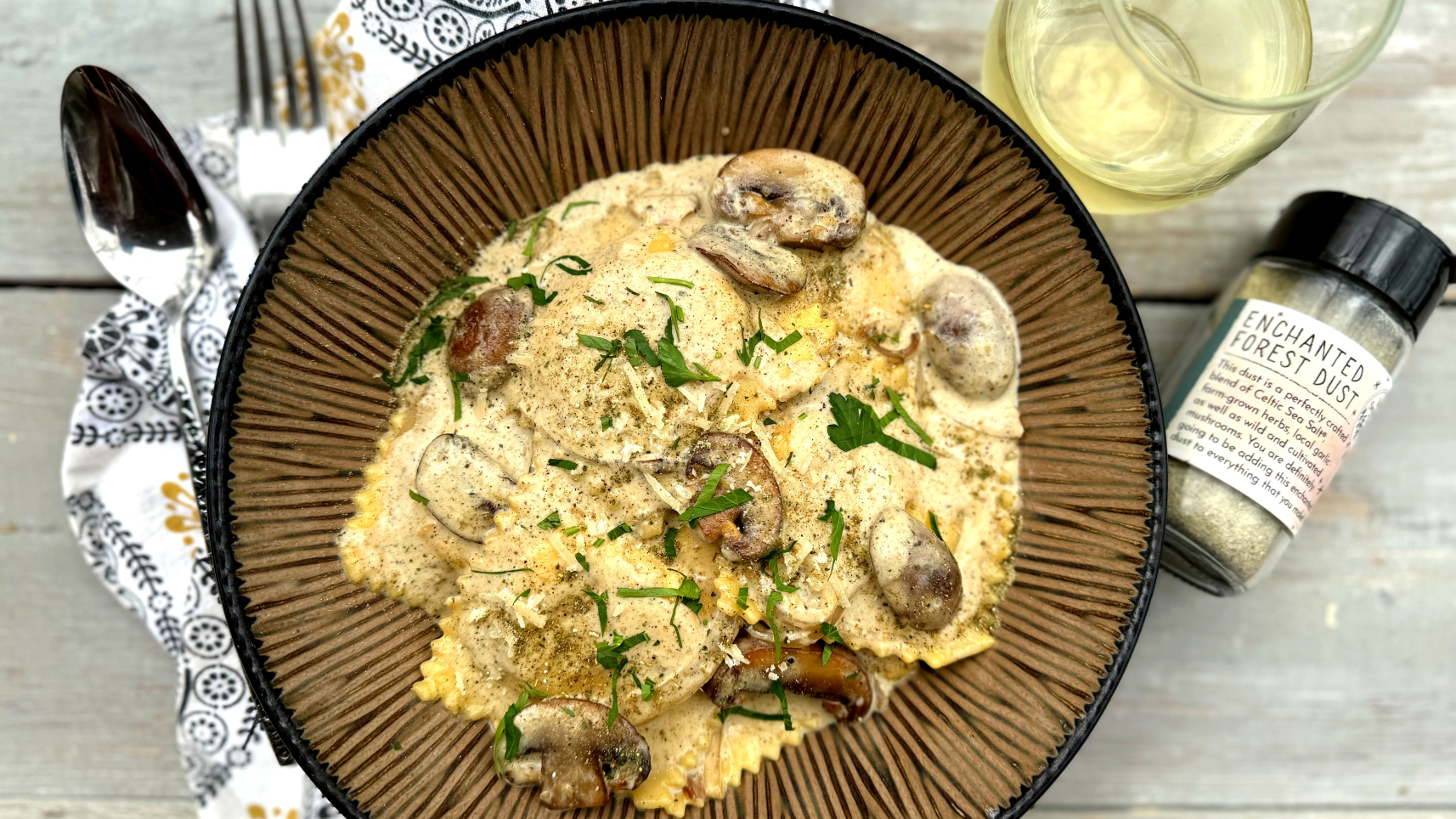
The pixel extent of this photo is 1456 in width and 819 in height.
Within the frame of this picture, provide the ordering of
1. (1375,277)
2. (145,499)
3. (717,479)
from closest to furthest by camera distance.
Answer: (717,479), (1375,277), (145,499)

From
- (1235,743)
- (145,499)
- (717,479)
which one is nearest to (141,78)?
(145,499)

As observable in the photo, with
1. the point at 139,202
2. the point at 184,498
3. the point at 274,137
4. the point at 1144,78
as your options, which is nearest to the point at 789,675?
the point at 1144,78

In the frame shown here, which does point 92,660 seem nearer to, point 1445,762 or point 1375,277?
point 1375,277

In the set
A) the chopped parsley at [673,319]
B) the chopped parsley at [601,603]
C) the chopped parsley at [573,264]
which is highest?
the chopped parsley at [573,264]

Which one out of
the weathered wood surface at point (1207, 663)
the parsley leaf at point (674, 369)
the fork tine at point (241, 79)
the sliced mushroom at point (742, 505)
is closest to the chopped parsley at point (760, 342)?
the parsley leaf at point (674, 369)

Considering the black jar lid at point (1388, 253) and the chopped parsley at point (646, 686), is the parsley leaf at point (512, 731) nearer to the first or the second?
the chopped parsley at point (646, 686)

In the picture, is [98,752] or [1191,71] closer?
[1191,71]
